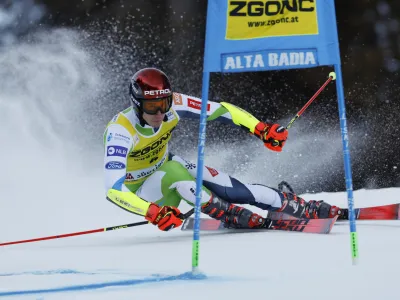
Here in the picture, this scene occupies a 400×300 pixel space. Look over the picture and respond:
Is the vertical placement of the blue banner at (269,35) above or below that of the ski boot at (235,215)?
above

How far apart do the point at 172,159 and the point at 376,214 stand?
5.44 ft

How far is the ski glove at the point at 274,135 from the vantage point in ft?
17.0

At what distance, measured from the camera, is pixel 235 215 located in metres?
5.43

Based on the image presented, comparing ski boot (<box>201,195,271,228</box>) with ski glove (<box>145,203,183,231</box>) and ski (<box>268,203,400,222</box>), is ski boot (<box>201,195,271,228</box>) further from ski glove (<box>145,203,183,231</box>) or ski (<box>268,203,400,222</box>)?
ski glove (<box>145,203,183,231</box>)

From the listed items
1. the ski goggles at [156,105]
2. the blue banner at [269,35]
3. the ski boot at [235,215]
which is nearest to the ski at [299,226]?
the ski boot at [235,215]

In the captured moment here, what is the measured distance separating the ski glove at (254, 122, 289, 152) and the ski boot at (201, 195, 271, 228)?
559 millimetres

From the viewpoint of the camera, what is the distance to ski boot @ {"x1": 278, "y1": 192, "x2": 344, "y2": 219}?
5.45 meters

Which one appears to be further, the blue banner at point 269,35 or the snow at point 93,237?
the blue banner at point 269,35

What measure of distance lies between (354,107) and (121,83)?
2.89 meters

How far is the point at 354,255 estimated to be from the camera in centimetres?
338

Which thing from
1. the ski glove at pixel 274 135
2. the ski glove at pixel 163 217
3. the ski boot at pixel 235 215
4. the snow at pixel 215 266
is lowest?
the snow at pixel 215 266

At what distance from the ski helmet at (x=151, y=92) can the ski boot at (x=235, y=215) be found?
859mm

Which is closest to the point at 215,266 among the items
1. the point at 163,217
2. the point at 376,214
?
the point at 163,217

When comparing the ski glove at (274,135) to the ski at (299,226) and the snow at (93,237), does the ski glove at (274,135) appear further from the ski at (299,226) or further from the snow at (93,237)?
the snow at (93,237)
